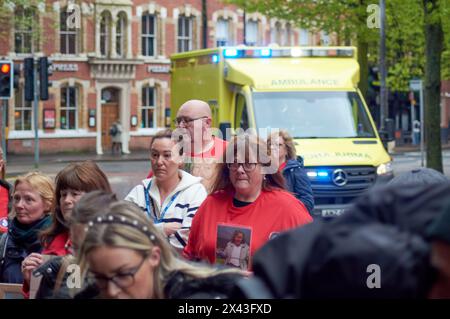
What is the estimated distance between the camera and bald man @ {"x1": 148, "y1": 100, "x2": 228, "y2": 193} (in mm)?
7887

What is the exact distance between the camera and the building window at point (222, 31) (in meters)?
52.7

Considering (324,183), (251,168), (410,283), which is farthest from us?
(324,183)

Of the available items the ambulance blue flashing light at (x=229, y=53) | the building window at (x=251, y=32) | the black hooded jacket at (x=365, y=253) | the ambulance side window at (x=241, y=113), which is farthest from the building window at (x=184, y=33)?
the black hooded jacket at (x=365, y=253)

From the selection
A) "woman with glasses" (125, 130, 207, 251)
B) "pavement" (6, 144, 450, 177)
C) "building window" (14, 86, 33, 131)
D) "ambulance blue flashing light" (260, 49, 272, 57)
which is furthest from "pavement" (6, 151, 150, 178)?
"woman with glasses" (125, 130, 207, 251)

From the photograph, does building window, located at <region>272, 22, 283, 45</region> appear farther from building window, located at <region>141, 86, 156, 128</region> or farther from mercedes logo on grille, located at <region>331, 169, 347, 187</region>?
mercedes logo on grille, located at <region>331, 169, 347, 187</region>

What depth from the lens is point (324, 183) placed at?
52.7 ft

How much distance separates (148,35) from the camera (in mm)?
50656

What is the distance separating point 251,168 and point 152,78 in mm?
45198

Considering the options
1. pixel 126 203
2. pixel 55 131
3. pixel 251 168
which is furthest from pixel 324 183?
pixel 55 131

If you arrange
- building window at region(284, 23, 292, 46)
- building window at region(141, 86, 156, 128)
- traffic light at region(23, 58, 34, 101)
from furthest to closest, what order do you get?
building window at region(284, 23, 292, 46) < building window at region(141, 86, 156, 128) < traffic light at region(23, 58, 34, 101)

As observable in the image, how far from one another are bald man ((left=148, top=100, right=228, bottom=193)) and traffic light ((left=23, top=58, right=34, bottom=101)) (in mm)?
19887

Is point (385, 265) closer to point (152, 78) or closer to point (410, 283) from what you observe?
point (410, 283)

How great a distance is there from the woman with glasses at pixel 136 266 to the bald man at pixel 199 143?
14.8ft

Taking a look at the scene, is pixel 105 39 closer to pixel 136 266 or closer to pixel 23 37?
pixel 23 37
